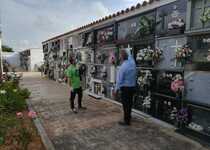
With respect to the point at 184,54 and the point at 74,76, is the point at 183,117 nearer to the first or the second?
the point at 184,54

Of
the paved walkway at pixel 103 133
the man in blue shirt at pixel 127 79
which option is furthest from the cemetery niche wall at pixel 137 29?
the paved walkway at pixel 103 133

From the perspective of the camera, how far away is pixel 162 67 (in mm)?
5156

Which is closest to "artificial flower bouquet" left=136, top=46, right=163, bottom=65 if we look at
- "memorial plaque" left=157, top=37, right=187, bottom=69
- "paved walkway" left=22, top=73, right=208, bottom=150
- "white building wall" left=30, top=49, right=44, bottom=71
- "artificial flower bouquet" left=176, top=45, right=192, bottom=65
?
"memorial plaque" left=157, top=37, right=187, bottom=69

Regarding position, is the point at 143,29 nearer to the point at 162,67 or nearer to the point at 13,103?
the point at 162,67

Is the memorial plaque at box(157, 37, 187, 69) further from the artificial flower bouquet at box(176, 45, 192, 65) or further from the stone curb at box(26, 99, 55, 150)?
the stone curb at box(26, 99, 55, 150)

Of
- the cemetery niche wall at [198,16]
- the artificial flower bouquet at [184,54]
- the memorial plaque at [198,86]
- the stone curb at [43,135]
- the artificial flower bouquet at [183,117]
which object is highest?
the cemetery niche wall at [198,16]

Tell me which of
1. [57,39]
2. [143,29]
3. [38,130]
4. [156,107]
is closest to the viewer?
[38,130]

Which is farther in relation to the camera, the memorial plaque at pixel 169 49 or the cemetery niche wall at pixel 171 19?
the memorial plaque at pixel 169 49

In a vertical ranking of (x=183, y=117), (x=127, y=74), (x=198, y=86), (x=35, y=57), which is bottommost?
(x=183, y=117)

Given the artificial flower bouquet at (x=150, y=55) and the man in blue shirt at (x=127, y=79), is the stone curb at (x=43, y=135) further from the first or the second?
the artificial flower bouquet at (x=150, y=55)

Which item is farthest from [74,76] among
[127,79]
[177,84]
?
[177,84]

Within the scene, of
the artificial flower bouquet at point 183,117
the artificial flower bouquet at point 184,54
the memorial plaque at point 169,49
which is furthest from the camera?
the memorial plaque at point 169,49

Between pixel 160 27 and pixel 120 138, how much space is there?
2770 millimetres

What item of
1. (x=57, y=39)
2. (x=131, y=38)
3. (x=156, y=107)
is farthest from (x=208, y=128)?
(x=57, y=39)
